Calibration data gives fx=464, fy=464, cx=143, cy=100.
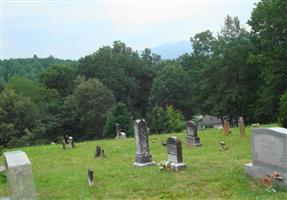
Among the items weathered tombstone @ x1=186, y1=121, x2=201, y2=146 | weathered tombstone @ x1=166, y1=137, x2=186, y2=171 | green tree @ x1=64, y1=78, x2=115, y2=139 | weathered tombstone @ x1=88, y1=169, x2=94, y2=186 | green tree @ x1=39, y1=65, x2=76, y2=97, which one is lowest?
weathered tombstone @ x1=88, y1=169, x2=94, y2=186

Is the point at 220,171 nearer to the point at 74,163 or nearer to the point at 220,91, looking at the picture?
the point at 74,163

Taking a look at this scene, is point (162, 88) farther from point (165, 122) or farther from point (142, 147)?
point (142, 147)

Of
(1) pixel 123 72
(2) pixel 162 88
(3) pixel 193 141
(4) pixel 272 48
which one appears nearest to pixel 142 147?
(3) pixel 193 141

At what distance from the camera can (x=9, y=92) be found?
45.3 meters

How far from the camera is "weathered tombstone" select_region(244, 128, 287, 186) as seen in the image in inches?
490

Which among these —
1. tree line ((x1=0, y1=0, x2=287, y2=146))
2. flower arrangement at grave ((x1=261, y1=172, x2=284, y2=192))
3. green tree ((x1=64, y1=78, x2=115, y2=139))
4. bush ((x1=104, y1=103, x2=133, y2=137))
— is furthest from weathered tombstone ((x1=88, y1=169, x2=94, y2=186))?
green tree ((x1=64, y1=78, x2=115, y2=139))

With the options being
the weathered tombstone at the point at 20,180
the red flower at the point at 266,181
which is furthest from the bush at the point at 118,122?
the weathered tombstone at the point at 20,180

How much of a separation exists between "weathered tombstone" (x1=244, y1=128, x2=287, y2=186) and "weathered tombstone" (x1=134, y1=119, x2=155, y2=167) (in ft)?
15.7

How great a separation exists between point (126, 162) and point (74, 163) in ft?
8.82

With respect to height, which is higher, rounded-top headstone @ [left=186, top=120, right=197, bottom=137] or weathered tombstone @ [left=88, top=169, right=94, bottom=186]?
rounded-top headstone @ [left=186, top=120, right=197, bottom=137]

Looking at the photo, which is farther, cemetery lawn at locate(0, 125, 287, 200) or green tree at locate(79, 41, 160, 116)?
green tree at locate(79, 41, 160, 116)

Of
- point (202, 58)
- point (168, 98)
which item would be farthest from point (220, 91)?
point (168, 98)

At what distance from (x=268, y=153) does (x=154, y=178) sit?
3666 mm

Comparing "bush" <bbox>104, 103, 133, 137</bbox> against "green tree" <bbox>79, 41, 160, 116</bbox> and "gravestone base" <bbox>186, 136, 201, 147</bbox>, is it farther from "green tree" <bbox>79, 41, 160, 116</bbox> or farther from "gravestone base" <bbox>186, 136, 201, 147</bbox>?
"green tree" <bbox>79, 41, 160, 116</bbox>
